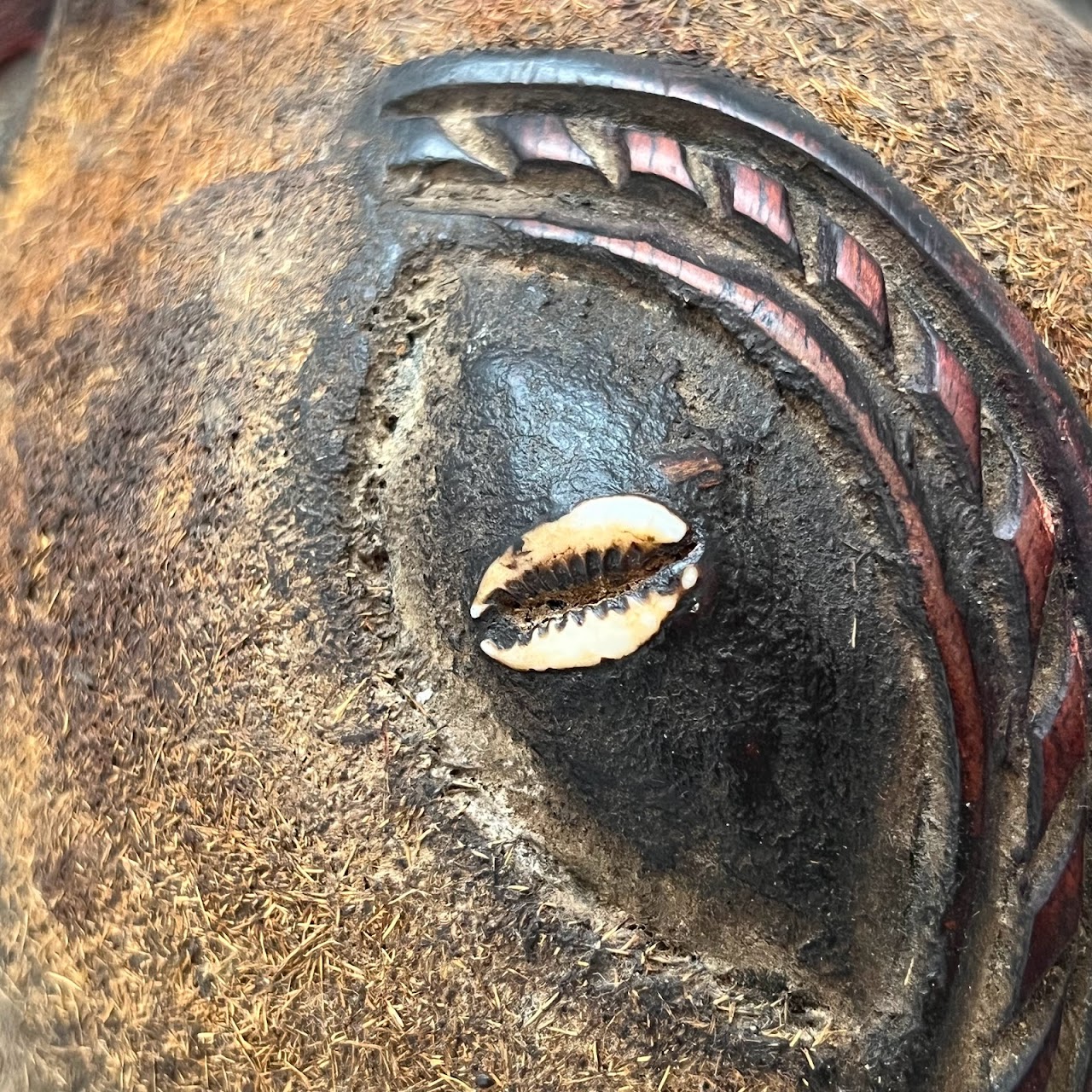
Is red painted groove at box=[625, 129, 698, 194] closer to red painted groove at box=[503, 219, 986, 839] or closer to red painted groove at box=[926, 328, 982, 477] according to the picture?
red painted groove at box=[503, 219, 986, 839]

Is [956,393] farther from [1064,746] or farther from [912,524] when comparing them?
[1064,746]

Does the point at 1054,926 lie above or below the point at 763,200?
below

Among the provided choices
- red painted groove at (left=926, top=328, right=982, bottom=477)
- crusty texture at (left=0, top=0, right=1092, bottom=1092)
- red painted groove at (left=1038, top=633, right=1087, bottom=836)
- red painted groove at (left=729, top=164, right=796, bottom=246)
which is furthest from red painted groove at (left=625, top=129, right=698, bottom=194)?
red painted groove at (left=1038, top=633, right=1087, bottom=836)

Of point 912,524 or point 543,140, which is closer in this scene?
point 912,524

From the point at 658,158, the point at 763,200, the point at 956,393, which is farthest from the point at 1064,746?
the point at 658,158

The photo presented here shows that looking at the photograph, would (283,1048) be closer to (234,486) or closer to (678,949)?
(678,949)

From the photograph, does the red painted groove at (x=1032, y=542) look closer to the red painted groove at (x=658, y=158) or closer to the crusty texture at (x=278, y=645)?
the crusty texture at (x=278, y=645)

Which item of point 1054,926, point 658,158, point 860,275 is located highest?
point 658,158
